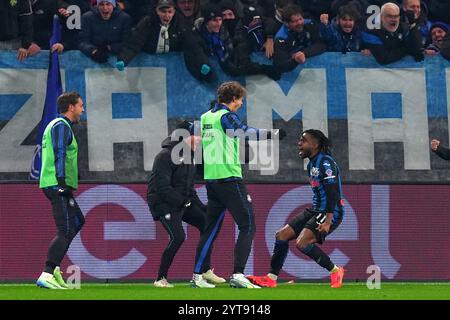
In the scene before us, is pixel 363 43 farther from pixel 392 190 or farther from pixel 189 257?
pixel 189 257

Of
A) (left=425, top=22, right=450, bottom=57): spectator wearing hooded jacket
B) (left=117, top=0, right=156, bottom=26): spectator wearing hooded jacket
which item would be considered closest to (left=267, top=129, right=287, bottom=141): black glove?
A: (left=425, top=22, right=450, bottom=57): spectator wearing hooded jacket

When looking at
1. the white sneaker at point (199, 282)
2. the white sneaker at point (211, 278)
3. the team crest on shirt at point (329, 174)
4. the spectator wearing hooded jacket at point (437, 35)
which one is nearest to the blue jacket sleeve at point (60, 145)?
the white sneaker at point (199, 282)

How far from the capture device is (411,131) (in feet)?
57.9

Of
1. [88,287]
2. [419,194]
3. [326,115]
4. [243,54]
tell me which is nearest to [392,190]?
[419,194]

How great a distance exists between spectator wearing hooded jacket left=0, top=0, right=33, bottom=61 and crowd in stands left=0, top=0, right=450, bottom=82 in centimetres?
1

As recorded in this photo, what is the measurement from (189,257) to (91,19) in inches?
146

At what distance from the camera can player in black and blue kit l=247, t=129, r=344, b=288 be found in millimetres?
14109

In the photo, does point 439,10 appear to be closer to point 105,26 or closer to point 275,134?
point 105,26

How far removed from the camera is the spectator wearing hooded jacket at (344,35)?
17.8 meters

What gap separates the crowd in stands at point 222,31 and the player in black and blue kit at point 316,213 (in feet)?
10.6

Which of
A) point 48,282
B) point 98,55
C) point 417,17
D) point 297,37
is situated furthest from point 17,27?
point 417,17

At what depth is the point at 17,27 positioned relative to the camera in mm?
17188

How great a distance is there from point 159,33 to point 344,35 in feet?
8.70

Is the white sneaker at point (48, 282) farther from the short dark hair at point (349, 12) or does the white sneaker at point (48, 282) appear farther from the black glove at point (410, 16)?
the black glove at point (410, 16)
